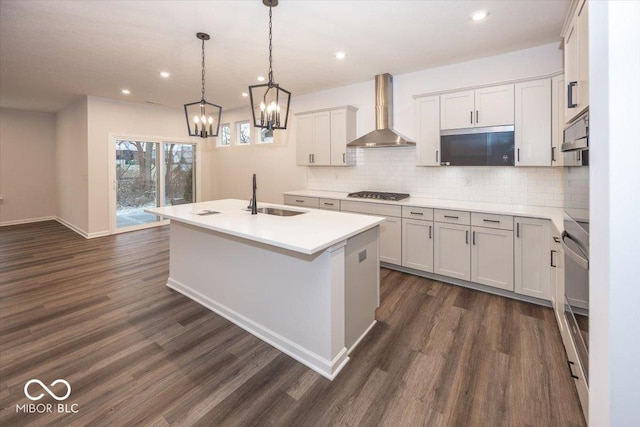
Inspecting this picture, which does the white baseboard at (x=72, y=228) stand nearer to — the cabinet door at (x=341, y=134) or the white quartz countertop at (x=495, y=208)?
the cabinet door at (x=341, y=134)

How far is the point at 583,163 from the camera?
1.60 m

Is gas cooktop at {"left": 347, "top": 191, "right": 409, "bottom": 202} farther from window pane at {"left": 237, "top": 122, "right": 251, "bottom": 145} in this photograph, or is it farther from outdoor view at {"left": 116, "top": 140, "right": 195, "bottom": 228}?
outdoor view at {"left": 116, "top": 140, "right": 195, "bottom": 228}

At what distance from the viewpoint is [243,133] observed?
6980 millimetres

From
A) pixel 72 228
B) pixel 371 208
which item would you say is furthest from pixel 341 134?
pixel 72 228

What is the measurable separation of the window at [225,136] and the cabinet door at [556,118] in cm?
616

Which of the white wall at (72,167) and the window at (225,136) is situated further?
the window at (225,136)

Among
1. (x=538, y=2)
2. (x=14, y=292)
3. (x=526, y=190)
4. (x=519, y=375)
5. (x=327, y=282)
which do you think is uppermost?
(x=538, y=2)

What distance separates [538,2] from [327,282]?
9.37 feet

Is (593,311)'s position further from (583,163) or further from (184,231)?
(184,231)

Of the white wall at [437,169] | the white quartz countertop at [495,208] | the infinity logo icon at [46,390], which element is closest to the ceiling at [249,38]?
the white wall at [437,169]

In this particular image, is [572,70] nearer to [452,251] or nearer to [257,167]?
[452,251]

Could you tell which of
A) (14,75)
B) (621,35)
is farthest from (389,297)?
(14,75)

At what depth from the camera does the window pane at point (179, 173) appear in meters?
7.07

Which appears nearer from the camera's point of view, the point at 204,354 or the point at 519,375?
the point at 519,375
